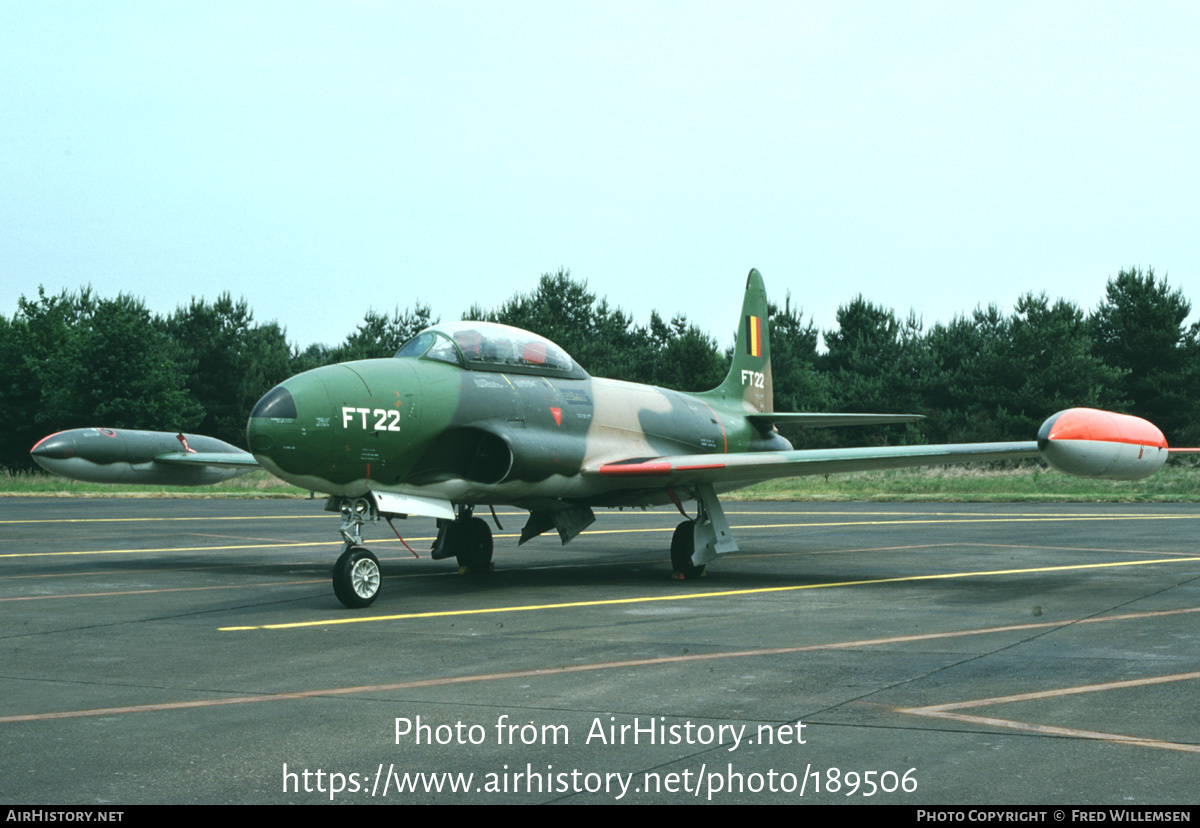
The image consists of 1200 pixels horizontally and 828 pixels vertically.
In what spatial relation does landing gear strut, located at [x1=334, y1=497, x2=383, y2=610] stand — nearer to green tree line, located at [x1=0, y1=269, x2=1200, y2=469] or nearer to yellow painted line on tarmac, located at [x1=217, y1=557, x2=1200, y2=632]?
yellow painted line on tarmac, located at [x1=217, y1=557, x2=1200, y2=632]

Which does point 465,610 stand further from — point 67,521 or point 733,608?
point 67,521

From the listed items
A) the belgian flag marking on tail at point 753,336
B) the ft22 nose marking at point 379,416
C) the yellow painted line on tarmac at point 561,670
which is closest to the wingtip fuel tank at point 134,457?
the ft22 nose marking at point 379,416

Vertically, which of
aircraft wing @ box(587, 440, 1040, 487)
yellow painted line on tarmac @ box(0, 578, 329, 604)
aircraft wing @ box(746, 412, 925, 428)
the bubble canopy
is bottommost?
yellow painted line on tarmac @ box(0, 578, 329, 604)

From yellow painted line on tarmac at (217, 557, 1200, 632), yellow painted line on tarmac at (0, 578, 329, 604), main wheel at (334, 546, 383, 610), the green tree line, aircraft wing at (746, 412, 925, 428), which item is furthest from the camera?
the green tree line

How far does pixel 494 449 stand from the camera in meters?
13.5

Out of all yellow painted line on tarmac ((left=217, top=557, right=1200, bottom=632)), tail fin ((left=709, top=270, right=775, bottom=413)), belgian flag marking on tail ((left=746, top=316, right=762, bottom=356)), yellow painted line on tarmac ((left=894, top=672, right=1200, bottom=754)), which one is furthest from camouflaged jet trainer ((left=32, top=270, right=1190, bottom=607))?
yellow painted line on tarmac ((left=894, top=672, right=1200, bottom=754))

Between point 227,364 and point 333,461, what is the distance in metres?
65.4

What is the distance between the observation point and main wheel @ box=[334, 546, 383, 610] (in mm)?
11180

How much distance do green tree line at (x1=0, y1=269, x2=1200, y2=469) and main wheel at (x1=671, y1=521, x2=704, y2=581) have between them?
49131 mm

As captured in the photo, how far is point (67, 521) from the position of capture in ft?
84.1

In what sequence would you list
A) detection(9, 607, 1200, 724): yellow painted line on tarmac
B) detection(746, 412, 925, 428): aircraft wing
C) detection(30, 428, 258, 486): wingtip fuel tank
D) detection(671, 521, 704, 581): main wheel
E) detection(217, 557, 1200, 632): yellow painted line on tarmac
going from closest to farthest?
1. detection(9, 607, 1200, 724): yellow painted line on tarmac
2. detection(217, 557, 1200, 632): yellow painted line on tarmac
3. detection(671, 521, 704, 581): main wheel
4. detection(30, 428, 258, 486): wingtip fuel tank
5. detection(746, 412, 925, 428): aircraft wing

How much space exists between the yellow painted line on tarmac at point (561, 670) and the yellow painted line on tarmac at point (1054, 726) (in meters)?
2.04

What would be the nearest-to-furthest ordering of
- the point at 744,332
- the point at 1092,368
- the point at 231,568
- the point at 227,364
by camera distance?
the point at 231,568 → the point at 744,332 → the point at 1092,368 → the point at 227,364
